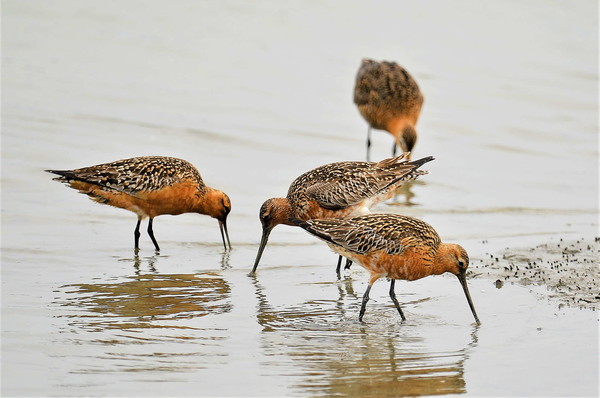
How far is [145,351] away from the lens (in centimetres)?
618

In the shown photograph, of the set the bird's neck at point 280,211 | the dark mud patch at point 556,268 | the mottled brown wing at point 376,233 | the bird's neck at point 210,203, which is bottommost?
the dark mud patch at point 556,268

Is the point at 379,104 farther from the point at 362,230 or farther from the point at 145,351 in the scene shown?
the point at 145,351

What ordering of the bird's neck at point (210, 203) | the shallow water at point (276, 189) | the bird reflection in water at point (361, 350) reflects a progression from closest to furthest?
the bird reflection in water at point (361, 350) → the shallow water at point (276, 189) → the bird's neck at point (210, 203)

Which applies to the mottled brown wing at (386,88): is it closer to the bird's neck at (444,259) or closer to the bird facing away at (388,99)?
the bird facing away at (388,99)

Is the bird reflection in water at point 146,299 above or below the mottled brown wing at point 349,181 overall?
below

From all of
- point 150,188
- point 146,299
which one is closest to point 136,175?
point 150,188

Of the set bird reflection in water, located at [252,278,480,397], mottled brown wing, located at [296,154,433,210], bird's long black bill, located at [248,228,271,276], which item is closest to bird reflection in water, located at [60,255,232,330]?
bird's long black bill, located at [248,228,271,276]

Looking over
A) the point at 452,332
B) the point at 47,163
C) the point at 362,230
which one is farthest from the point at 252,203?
the point at 452,332

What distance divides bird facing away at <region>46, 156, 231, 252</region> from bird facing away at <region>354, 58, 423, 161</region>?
11.7 feet

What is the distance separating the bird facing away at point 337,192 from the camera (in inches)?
342

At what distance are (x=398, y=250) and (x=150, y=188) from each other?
2711 millimetres

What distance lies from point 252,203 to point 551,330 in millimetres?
4206

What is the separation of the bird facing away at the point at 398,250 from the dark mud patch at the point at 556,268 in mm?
707

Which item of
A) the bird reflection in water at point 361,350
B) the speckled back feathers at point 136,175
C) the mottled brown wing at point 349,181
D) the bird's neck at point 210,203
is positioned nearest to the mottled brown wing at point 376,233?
the bird reflection in water at point 361,350
